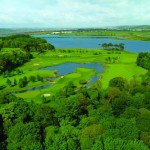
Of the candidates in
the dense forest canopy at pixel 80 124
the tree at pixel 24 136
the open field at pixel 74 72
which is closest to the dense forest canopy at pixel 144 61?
the open field at pixel 74 72

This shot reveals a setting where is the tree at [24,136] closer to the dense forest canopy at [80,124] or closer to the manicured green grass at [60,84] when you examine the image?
Answer: the dense forest canopy at [80,124]

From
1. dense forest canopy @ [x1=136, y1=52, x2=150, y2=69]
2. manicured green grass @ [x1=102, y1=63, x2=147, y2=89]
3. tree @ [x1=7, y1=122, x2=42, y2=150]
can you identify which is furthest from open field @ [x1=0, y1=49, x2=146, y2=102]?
tree @ [x1=7, y1=122, x2=42, y2=150]

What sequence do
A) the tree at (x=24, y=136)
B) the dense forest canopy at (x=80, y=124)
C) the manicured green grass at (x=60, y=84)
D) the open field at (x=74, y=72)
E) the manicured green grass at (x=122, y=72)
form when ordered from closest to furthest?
1. the dense forest canopy at (x=80, y=124)
2. the tree at (x=24, y=136)
3. the manicured green grass at (x=60, y=84)
4. the open field at (x=74, y=72)
5. the manicured green grass at (x=122, y=72)

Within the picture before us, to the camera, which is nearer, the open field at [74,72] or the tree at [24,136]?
the tree at [24,136]

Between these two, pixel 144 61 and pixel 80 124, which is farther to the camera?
pixel 144 61

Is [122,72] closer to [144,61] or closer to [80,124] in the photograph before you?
[144,61]

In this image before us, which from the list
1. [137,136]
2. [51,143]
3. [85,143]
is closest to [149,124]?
[137,136]

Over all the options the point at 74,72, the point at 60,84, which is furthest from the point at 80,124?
the point at 74,72

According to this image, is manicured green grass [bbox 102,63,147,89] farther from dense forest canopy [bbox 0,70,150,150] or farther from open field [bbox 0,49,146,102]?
dense forest canopy [bbox 0,70,150,150]

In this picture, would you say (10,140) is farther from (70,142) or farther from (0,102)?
(0,102)

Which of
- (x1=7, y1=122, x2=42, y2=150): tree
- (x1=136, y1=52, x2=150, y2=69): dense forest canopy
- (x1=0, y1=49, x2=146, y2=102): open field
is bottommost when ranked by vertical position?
(x1=0, y1=49, x2=146, y2=102): open field

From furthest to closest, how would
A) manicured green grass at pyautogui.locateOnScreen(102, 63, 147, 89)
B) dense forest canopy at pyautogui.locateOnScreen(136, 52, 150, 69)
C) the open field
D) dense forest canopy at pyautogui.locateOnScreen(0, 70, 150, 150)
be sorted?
1. dense forest canopy at pyautogui.locateOnScreen(136, 52, 150, 69)
2. manicured green grass at pyautogui.locateOnScreen(102, 63, 147, 89)
3. the open field
4. dense forest canopy at pyautogui.locateOnScreen(0, 70, 150, 150)
